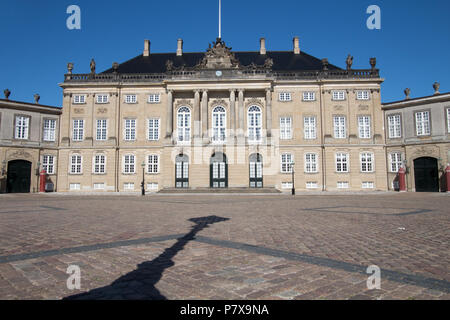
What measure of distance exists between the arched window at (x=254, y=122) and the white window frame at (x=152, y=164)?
37.1 feet

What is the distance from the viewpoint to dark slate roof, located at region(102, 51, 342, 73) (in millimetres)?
38781

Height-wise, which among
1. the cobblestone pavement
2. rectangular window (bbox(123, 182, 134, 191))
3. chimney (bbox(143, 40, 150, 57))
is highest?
chimney (bbox(143, 40, 150, 57))

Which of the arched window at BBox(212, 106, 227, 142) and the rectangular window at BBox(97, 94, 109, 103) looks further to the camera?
the rectangular window at BBox(97, 94, 109, 103)

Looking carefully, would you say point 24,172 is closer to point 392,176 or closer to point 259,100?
point 259,100

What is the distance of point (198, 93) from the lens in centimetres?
3447

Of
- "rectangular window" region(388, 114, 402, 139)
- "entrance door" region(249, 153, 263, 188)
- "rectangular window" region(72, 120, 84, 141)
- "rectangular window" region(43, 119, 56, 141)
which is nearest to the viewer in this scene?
"entrance door" region(249, 153, 263, 188)

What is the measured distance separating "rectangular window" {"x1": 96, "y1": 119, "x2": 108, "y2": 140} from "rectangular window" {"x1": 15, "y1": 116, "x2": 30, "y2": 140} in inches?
294

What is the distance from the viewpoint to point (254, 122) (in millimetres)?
35250

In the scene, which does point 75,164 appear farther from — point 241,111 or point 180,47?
point 180,47

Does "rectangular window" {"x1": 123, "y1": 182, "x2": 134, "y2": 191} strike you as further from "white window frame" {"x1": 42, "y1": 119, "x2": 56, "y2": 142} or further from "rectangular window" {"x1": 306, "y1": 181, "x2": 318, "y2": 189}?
"rectangular window" {"x1": 306, "y1": 181, "x2": 318, "y2": 189}

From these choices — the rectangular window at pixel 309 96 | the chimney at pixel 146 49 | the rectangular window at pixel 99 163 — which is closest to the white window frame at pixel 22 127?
the rectangular window at pixel 99 163

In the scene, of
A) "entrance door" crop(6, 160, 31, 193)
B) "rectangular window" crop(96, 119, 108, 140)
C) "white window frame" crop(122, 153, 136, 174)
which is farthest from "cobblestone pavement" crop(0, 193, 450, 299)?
"entrance door" crop(6, 160, 31, 193)
